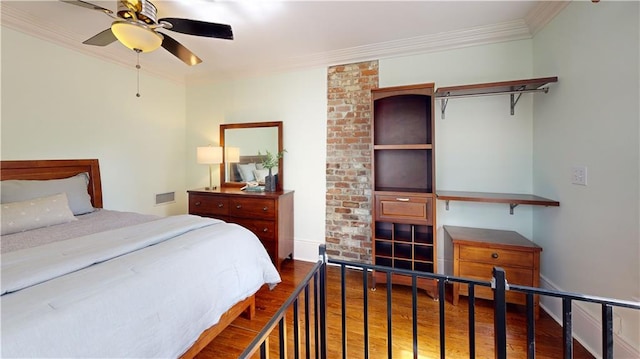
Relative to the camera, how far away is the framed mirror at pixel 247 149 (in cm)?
321

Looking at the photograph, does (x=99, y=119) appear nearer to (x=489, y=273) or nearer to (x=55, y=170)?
(x=55, y=170)

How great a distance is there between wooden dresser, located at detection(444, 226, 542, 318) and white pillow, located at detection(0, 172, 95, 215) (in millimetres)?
3390

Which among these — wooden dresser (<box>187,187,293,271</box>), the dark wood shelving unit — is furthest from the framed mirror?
the dark wood shelving unit

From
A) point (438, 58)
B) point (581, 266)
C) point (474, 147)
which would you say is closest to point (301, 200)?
point (474, 147)

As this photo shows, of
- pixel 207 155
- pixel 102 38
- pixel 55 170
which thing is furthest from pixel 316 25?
pixel 55 170

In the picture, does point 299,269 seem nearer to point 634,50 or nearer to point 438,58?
point 438,58

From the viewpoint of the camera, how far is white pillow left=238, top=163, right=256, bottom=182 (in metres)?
3.34

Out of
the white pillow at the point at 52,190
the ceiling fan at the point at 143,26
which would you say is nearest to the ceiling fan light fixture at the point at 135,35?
the ceiling fan at the point at 143,26

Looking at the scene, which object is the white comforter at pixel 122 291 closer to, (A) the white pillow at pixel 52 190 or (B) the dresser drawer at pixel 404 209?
(A) the white pillow at pixel 52 190

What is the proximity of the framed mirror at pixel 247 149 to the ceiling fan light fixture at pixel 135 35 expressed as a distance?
1.58 metres

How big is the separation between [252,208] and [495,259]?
235cm

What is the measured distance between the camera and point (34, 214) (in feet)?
6.03

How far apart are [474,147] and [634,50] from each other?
121cm

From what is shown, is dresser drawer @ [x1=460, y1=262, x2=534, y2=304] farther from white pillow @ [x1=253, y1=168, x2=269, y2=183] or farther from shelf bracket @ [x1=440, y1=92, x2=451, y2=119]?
white pillow @ [x1=253, y1=168, x2=269, y2=183]
